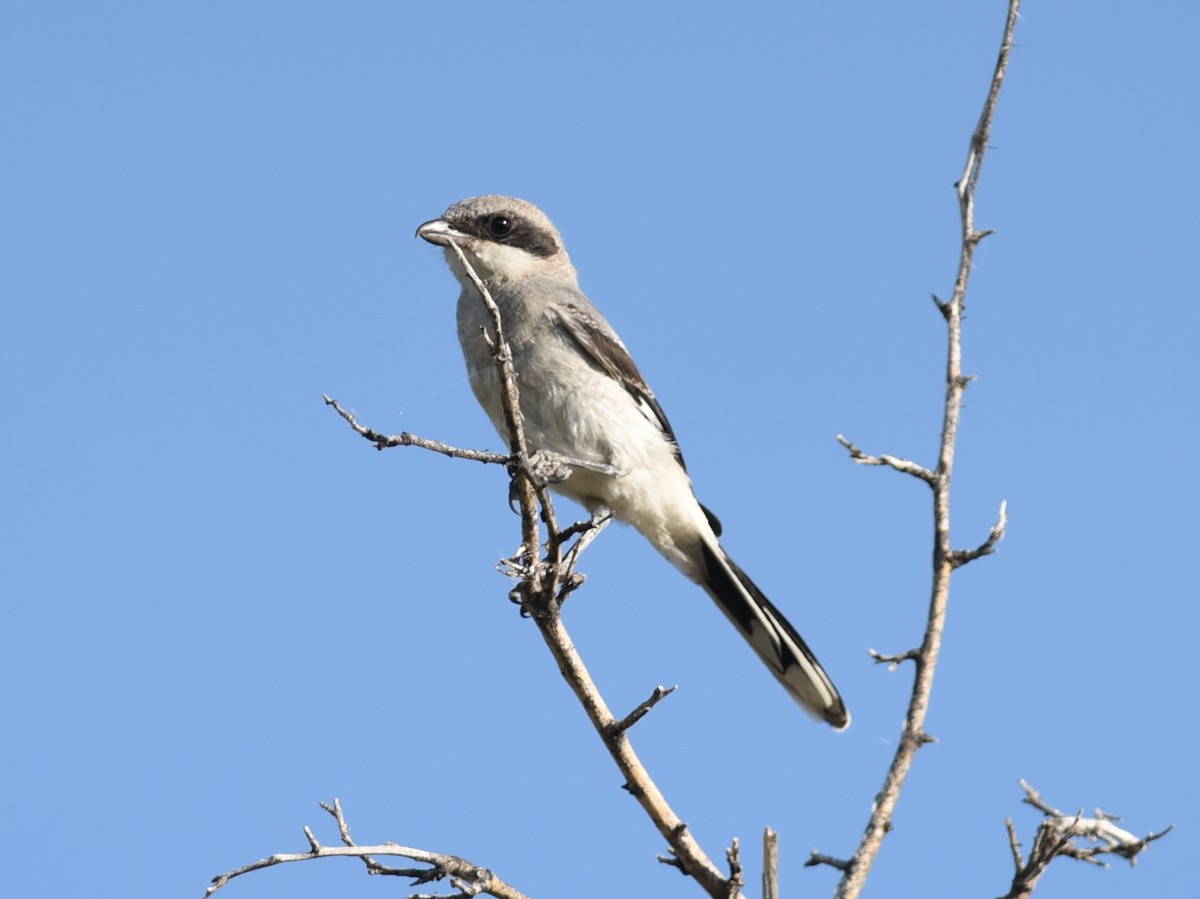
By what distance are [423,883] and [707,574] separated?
278 cm

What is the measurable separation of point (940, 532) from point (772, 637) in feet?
8.06

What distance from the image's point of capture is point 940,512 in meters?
2.97

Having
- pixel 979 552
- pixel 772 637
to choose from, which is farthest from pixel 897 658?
pixel 772 637

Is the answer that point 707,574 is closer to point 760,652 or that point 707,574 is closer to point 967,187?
point 760,652

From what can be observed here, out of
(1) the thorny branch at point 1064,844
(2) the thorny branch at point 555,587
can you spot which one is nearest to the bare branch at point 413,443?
(2) the thorny branch at point 555,587

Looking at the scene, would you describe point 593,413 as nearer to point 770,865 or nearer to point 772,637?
point 772,637

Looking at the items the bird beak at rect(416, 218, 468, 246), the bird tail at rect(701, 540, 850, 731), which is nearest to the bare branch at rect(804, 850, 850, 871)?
the bird tail at rect(701, 540, 850, 731)

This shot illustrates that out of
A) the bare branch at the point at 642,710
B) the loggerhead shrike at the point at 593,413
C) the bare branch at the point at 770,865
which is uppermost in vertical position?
the loggerhead shrike at the point at 593,413

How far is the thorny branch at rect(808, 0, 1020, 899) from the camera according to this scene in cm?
274

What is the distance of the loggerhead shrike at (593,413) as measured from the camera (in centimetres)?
537

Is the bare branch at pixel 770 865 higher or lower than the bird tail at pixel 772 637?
lower

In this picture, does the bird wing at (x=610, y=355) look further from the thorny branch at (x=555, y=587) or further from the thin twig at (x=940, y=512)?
the thin twig at (x=940, y=512)

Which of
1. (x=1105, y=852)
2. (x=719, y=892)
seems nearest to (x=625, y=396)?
(x=719, y=892)

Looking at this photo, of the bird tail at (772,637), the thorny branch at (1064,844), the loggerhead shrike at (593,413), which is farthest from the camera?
the loggerhead shrike at (593,413)
